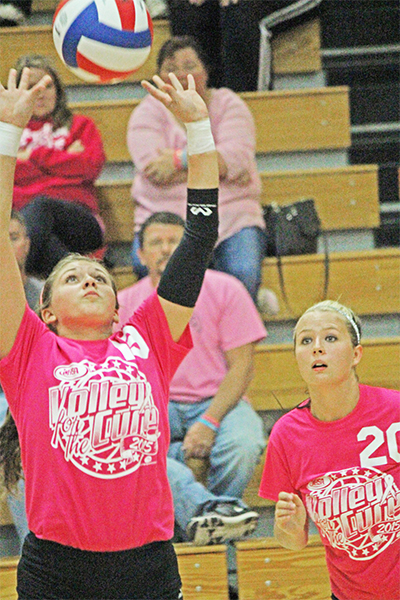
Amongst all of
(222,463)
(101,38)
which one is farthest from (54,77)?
(222,463)

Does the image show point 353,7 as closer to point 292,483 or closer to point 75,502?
point 292,483

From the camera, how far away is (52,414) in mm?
1792

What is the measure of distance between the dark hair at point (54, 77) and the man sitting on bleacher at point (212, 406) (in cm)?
88

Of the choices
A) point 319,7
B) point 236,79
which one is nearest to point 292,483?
point 236,79

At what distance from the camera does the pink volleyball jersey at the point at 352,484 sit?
→ 1.98m

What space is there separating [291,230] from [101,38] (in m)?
1.89

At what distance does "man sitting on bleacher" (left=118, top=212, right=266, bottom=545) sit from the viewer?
8.98ft

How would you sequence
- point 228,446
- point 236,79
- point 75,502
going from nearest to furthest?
point 75,502 → point 228,446 → point 236,79

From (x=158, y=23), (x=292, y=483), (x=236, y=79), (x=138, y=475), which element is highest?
(x=158, y=23)

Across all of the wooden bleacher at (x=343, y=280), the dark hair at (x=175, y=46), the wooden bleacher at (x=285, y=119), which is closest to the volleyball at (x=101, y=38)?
the dark hair at (x=175, y=46)

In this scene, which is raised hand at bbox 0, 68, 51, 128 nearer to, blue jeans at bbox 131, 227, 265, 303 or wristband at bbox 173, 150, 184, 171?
blue jeans at bbox 131, 227, 265, 303

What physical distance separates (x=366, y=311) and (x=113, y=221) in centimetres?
127

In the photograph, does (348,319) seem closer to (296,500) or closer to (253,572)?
(296,500)

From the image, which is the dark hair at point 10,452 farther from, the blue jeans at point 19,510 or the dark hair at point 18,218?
the dark hair at point 18,218
